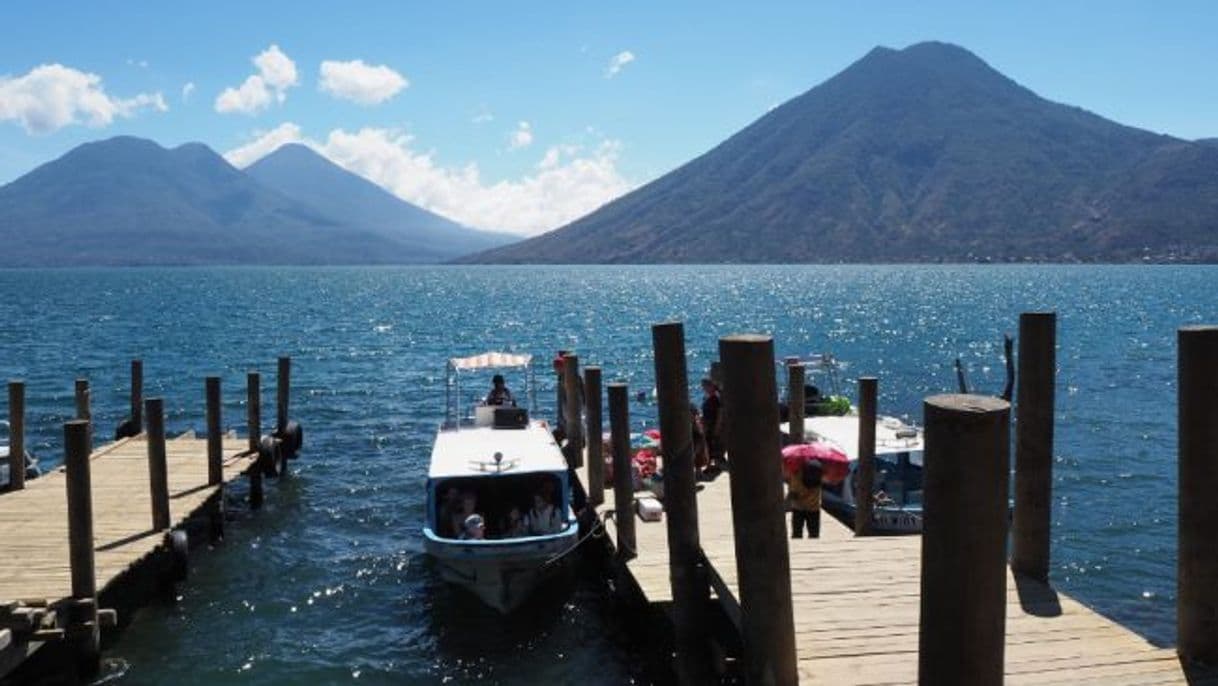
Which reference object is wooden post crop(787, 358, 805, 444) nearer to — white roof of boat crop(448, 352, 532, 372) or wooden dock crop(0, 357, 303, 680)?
white roof of boat crop(448, 352, 532, 372)

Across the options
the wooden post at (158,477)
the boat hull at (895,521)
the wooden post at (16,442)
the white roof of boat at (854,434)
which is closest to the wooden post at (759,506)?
the boat hull at (895,521)

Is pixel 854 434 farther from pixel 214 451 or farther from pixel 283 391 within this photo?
pixel 283 391

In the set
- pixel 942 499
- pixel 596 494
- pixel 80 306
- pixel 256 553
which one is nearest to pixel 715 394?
pixel 596 494

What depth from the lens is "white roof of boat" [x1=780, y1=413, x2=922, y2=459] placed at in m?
20.2

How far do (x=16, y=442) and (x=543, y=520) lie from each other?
33.6ft

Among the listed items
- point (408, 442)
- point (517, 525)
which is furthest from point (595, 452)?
point (408, 442)

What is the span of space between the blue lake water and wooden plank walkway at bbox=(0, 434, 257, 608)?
1346 millimetres

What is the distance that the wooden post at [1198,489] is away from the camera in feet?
22.8

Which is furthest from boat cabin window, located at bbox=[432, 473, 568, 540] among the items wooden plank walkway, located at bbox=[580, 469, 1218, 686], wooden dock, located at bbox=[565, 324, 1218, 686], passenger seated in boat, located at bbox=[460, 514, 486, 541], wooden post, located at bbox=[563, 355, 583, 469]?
wooden dock, located at bbox=[565, 324, 1218, 686]

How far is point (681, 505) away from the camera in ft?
33.2

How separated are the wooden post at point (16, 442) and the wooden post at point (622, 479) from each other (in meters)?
11.4

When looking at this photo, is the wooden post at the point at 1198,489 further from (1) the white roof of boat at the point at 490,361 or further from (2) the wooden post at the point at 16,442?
(1) the white roof of boat at the point at 490,361

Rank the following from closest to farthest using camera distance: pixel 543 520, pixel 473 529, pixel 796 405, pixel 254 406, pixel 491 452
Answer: pixel 473 529, pixel 543 520, pixel 491 452, pixel 796 405, pixel 254 406

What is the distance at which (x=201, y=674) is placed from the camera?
46.6 feet
